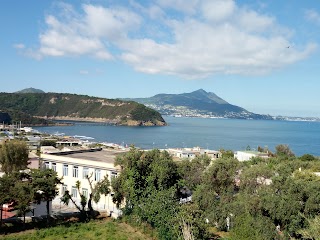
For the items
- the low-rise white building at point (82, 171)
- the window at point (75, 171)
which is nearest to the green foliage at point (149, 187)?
the low-rise white building at point (82, 171)

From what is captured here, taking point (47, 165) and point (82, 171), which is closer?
point (82, 171)

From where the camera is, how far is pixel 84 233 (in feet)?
58.1

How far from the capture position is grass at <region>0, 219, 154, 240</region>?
16.9m

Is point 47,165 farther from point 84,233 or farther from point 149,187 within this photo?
point 84,233

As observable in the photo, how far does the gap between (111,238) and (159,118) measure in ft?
555

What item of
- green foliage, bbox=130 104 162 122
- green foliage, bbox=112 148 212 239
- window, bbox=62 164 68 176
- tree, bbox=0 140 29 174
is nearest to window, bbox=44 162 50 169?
window, bbox=62 164 68 176

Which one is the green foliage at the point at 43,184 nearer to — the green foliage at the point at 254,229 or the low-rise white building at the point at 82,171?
the low-rise white building at the point at 82,171

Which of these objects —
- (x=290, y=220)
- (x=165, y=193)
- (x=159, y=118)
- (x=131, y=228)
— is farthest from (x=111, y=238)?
(x=159, y=118)

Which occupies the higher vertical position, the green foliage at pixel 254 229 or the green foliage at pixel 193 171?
the green foliage at pixel 193 171

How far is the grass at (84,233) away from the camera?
1692 centimetres

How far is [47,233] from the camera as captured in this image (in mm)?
17312

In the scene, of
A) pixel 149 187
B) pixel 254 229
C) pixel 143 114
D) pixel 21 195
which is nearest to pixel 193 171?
pixel 149 187

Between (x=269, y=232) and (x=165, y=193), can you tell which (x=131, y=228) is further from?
(x=269, y=232)

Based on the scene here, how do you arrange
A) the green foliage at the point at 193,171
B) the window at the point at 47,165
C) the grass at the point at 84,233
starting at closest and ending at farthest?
the grass at the point at 84,233 < the green foliage at the point at 193,171 < the window at the point at 47,165
